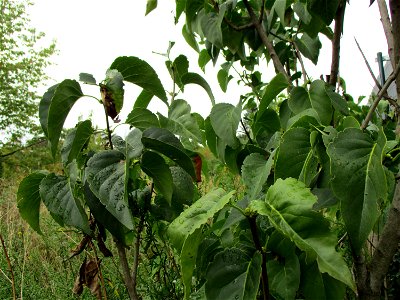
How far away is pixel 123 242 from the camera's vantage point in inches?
29.7

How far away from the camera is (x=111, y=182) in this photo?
68 cm

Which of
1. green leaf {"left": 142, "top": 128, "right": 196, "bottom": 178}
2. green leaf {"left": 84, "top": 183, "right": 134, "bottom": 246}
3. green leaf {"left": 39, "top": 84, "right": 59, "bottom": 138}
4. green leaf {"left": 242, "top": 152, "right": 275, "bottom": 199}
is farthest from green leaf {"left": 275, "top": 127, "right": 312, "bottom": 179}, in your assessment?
green leaf {"left": 39, "top": 84, "right": 59, "bottom": 138}

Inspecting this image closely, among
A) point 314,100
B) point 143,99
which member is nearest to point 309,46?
point 314,100

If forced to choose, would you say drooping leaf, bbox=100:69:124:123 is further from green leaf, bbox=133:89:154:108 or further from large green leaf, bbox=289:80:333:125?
large green leaf, bbox=289:80:333:125

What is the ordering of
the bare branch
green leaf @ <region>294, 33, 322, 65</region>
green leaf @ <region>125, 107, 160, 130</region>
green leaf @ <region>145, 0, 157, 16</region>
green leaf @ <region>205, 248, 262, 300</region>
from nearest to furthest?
green leaf @ <region>205, 248, 262, 300</region>, green leaf @ <region>125, 107, 160, 130</region>, the bare branch, green leaf @ <region>145, 0, 157, 16</region>, green leaf @ <region>294, 33, 322, 65</region>

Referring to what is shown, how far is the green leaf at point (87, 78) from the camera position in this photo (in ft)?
2.45

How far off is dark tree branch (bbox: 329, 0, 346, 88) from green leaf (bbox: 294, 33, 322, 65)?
274 mm

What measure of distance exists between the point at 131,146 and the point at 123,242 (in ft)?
0.54

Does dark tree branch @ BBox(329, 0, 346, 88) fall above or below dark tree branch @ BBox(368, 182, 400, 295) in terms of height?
above

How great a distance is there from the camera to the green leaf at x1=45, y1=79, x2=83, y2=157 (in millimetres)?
710

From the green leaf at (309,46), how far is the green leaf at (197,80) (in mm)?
367

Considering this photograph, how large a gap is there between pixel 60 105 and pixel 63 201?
0.16 meters

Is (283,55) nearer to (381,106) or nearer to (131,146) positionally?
(381,106)

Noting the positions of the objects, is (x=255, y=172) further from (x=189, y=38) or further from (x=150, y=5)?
(x=189, y=38)
